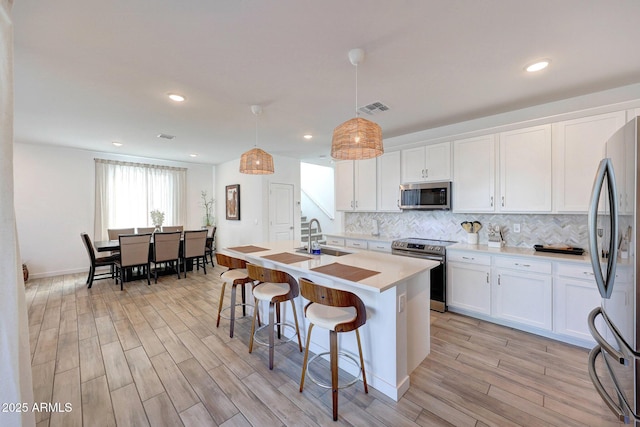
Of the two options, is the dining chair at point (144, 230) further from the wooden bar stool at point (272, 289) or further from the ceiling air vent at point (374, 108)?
the ceiling air vent at point (374, 108)

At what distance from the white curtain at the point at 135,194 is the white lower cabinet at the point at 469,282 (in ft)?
21.5

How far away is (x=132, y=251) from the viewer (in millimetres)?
4445

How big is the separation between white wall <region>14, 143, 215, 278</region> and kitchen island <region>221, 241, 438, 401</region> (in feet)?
18.1

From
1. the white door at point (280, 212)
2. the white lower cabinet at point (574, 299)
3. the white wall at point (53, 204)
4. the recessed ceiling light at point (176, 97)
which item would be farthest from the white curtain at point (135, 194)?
the white lower cabinet at point (574, 299)

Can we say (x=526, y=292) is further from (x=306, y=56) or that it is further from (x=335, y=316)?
(x=306, y=56)

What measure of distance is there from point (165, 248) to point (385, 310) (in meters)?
4.61

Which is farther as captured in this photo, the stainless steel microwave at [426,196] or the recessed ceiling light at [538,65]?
the stainless steel microwave at [426,196]

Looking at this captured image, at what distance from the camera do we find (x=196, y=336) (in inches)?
110

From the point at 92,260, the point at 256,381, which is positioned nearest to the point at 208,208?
the point at 92,260

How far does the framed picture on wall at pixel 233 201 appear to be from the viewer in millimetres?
6625

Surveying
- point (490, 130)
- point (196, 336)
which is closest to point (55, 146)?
point (196, 336)

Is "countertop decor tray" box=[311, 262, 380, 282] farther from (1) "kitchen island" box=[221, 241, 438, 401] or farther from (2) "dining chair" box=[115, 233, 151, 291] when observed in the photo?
(2) "dining chair" box=[115, 233, 151, 291]

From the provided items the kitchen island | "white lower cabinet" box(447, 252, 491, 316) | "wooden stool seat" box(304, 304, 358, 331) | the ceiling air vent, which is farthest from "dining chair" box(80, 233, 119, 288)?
"white lower cabinet" box(447, 252, 491, 316)

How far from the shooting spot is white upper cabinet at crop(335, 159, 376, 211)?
14.9 ft
